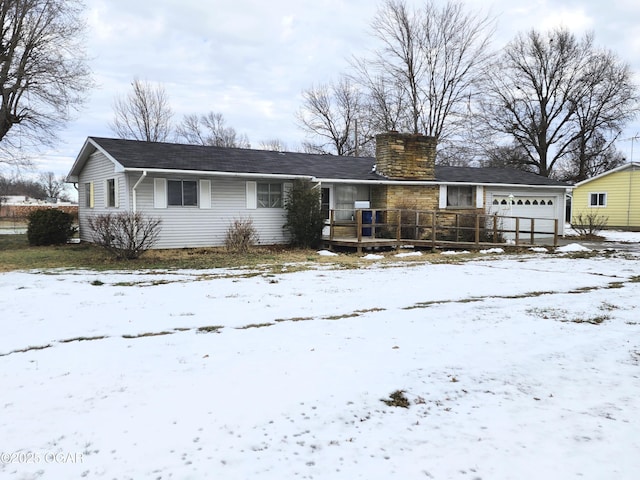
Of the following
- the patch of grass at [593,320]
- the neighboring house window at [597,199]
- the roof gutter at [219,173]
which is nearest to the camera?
the patch of grass at [593,320]

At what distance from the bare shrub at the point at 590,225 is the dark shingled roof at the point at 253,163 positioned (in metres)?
2.39

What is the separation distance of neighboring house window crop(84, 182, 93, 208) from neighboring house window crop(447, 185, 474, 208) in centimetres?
1391

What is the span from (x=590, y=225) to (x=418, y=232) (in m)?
9.44

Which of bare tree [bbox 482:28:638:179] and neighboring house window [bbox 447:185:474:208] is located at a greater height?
bare tree [bbox 482:28:638:179]

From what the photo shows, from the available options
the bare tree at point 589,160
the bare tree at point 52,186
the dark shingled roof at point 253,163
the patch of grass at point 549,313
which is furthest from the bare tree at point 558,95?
the bare tree at point 52,186

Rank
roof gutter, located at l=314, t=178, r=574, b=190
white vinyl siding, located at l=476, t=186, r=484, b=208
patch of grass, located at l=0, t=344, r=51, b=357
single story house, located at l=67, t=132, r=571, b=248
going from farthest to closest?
white vinyl siding, located at l=476, t=186, r=484, b=208 → roof gutter, located at l=314, t=178, r=574, b=190 → single story house, located at l=67, t=132, r=571, b=248 → patch of grass, located at l=0, t=344, r=51, b=357

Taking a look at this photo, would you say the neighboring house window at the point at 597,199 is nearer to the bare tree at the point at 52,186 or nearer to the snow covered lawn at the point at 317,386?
the snow covered lawn at the point at 317,386

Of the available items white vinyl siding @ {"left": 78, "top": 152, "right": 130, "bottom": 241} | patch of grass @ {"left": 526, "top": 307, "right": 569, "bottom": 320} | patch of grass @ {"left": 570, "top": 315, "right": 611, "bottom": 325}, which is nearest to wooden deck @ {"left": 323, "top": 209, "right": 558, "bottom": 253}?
white vinyl siding @ {"left": 78, "top": 152, "right": 130, "bottom": 241}

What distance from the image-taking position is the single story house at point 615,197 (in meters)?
25.8

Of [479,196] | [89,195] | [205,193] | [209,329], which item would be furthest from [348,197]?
[209,329]

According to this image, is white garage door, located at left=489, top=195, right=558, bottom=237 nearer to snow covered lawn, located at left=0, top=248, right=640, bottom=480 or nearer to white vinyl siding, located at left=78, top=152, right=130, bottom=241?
snow covered lawn, located at left=0, top=248, right=640, bottom=480

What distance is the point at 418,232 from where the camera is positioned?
659 inches

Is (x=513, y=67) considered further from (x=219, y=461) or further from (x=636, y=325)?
(x=219, y=461)

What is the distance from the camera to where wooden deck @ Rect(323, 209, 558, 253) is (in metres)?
15.0
